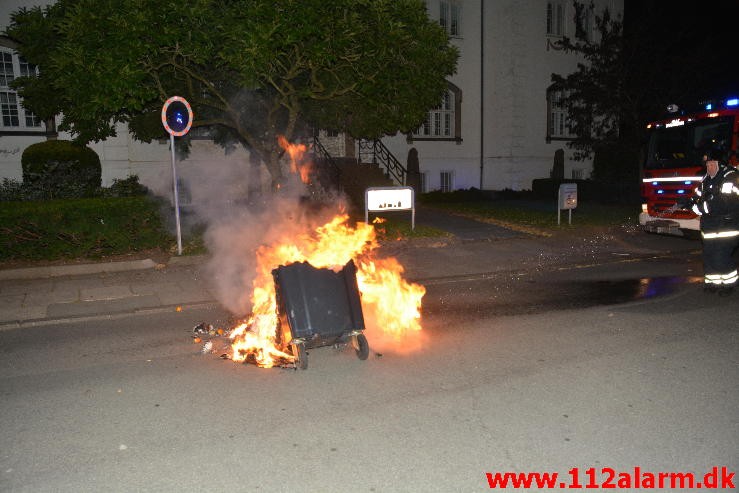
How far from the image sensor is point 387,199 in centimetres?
1261

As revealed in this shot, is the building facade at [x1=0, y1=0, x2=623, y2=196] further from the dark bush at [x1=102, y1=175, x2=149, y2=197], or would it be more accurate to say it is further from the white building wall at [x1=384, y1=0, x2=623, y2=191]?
the dark bush at [x1=102, y1=175, x2=149, y2=197]

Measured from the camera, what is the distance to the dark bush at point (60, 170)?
1244 cm

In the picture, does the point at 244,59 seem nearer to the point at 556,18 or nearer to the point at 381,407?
the point at 381,407

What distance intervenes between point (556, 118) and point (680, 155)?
Result: 50.5 feet

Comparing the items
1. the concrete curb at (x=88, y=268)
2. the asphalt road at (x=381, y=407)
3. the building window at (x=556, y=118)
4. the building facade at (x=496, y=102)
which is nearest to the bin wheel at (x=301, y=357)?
the asphalt road at (x=381, y=407)

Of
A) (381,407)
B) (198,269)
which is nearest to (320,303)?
(381,407)

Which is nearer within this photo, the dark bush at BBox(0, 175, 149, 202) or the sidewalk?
the sidewalk

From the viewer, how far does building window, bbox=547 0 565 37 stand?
82.1 ft

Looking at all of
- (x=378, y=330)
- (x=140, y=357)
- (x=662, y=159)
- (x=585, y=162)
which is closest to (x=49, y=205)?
(x=140, y=357)

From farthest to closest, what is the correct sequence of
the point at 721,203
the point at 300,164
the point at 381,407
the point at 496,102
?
the point at 496,102 < the point at 300,164 < the point at 721,203 < the point at 381,407

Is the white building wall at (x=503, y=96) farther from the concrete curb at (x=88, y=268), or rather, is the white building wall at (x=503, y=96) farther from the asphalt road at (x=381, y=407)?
the asphalt road at (x=381, y=407)

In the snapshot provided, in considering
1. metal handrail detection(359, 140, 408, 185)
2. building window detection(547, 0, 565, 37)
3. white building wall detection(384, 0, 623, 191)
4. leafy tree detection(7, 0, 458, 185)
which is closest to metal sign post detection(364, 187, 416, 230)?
leafy tree detection(7, 0, 458, 185)

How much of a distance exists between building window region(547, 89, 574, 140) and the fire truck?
13.5 m

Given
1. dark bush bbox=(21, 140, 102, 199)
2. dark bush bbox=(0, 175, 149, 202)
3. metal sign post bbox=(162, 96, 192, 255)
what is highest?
metal sign post bbox=(162, 96, 192, 255)
